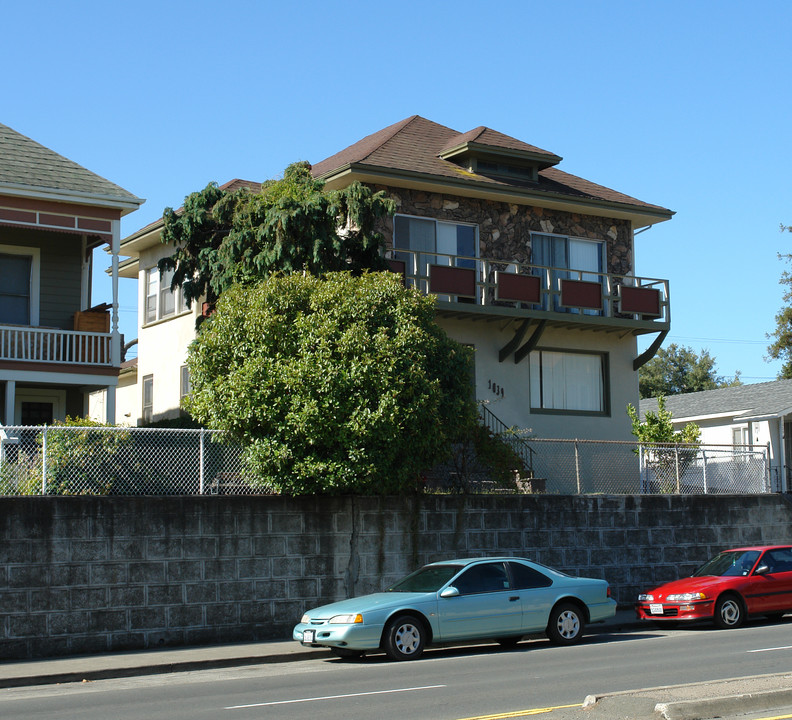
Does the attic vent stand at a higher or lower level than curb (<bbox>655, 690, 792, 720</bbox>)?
higher

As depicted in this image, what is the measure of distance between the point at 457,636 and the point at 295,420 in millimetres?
4251

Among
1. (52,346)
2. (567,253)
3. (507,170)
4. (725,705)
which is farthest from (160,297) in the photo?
(725,705)

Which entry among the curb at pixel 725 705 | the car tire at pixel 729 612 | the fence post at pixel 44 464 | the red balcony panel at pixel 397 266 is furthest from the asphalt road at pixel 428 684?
the red balcony panel at pixel 397 266

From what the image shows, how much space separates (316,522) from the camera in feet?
57.7

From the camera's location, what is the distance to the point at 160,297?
2919 centimetres

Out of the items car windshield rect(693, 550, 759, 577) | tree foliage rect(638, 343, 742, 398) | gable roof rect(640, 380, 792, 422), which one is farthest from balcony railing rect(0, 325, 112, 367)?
tree foliage rect(638, 343, 742, 398)

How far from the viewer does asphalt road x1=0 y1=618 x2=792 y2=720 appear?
9852mm

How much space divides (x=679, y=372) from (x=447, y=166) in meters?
48.3

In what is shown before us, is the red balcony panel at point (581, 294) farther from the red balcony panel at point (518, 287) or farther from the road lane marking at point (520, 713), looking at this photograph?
the road lane marking at point (520, 713)

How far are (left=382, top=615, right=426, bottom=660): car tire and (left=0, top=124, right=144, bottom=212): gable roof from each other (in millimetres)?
12407

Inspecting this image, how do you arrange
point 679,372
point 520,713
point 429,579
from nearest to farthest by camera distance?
point 520,713
point 429,579
point 679,372

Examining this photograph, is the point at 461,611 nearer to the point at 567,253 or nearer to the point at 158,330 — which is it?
the point at 567,253

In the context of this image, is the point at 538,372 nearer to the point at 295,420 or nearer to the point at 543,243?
the point at 543,243

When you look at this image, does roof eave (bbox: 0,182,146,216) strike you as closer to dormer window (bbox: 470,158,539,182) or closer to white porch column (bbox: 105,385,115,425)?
white porch column (bbox: 105,385,115,425)
